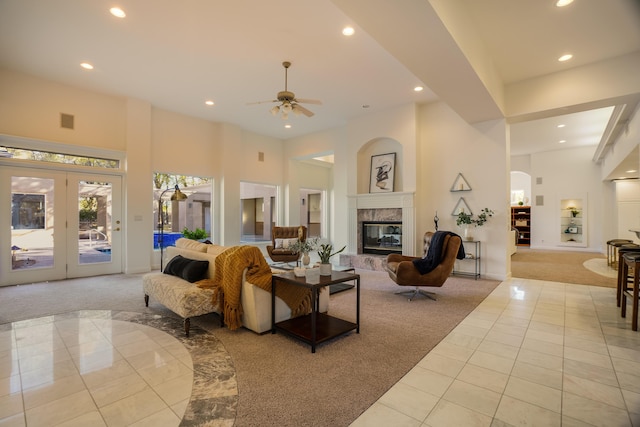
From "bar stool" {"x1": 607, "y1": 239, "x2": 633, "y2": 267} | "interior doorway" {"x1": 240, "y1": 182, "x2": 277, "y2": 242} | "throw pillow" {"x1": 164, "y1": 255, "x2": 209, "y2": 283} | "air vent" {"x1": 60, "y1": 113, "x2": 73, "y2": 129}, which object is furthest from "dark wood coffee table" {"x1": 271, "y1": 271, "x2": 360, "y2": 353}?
"interior doorway" {"x1": 240, "y1": 182, "x2": 277, "y2": 242}

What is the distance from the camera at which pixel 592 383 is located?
85.7 inches

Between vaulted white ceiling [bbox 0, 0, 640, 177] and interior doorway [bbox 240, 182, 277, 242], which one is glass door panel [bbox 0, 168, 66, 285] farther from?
interior doorway [bbox 240, 182, 277, 242]

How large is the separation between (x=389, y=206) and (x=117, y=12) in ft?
18.0

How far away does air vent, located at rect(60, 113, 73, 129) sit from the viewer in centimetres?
556

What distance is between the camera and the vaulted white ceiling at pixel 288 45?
3414 millimetres

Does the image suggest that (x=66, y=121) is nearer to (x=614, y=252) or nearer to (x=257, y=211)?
(x=257, y=211)

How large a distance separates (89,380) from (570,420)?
321 cm

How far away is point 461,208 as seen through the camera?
6012mm

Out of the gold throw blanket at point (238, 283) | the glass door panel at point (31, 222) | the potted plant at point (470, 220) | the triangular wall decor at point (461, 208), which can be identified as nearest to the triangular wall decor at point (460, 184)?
the triangular wall decor at point (461, 208)

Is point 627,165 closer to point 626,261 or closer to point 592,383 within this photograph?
point 626,261

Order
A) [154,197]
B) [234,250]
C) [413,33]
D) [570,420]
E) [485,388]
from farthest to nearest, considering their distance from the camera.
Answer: [154,197] < [234,250] < [413,33] < [485,388] < [570,420]

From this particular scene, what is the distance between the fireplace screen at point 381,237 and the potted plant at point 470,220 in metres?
1.25

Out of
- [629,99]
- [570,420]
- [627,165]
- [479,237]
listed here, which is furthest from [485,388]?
[627,165]

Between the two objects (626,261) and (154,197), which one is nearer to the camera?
(626,261)
